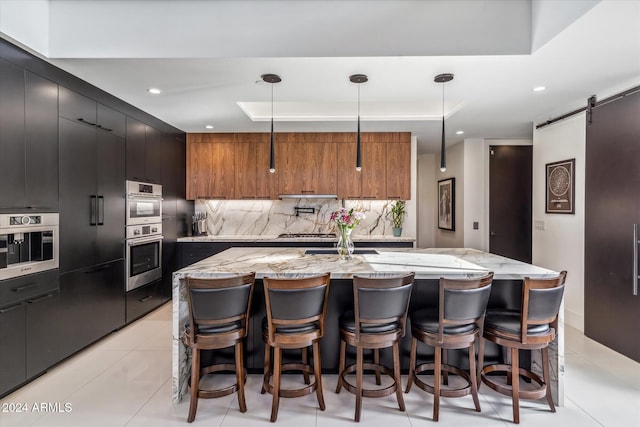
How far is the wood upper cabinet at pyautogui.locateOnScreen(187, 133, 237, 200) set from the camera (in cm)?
528

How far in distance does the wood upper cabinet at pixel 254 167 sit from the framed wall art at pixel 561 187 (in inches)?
143

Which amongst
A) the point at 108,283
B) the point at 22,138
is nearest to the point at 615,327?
the point at 108,283

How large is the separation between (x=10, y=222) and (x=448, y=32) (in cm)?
345

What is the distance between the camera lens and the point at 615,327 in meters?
3.26

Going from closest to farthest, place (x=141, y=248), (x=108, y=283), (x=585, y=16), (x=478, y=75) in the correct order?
(x=585, y=16)
(x=478, y=75)
(x=108, y=283)
(x=141, y=248)

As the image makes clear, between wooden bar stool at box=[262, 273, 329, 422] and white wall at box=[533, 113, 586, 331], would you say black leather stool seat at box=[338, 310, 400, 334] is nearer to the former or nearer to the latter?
wooden bar stool at box=[262, 273, 329, 422]

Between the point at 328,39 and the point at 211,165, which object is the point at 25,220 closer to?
the point at 328,39

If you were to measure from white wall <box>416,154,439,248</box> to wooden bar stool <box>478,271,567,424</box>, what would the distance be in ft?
15.4

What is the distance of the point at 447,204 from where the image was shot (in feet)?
20.4

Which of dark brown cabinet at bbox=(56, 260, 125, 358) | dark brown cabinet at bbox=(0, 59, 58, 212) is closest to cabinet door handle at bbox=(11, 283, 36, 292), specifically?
dark brown cabinet at bbox=(56, 260, 125, 358)

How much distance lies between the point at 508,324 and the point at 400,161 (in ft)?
10.7

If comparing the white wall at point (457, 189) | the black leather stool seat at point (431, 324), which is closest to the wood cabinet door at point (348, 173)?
the white wall at point (457, 189)

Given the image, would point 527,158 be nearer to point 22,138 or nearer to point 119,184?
point 119,184

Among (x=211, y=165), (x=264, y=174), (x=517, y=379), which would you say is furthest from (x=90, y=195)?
(x=517, y=379)
